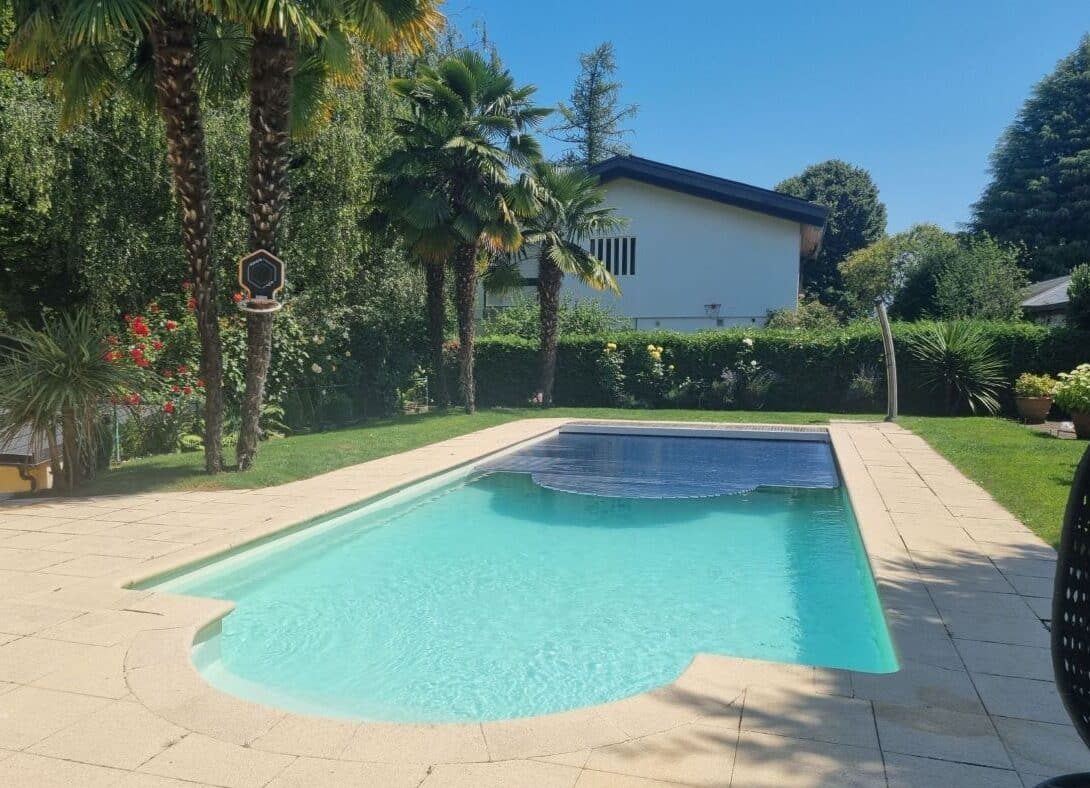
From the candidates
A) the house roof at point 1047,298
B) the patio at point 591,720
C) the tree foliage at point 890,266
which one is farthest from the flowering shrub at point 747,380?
the tree foliage at point 890,266

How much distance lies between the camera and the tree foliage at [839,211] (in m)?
46.4

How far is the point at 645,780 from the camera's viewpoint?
9.07 feet

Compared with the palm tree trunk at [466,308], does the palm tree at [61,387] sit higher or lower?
lower

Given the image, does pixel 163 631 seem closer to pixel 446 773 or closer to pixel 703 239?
pixel 446 773

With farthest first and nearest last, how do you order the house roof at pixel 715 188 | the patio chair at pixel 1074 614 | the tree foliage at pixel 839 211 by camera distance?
the tree foliage at pixel 839 211 → the house roof at pixel 715 188 → the patio chair at pixel 1074 614

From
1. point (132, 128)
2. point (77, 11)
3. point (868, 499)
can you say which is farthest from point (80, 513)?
point (132, 128)

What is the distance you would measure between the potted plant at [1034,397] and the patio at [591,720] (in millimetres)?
11113

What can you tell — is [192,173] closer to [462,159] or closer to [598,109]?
[462,159]

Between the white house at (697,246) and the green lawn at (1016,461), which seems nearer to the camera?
the green lawn at (1016,461)

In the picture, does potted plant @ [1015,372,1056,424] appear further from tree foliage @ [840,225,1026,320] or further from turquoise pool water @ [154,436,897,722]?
tree foliage @ [840,225,1026,320]

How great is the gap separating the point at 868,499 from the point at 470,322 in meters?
10.7

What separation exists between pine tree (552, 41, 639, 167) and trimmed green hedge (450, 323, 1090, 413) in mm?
22782

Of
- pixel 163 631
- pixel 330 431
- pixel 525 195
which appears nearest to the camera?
pixel 163 631

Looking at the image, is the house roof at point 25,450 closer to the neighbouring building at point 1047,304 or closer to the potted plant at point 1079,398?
the potted plant at point 1079,398
